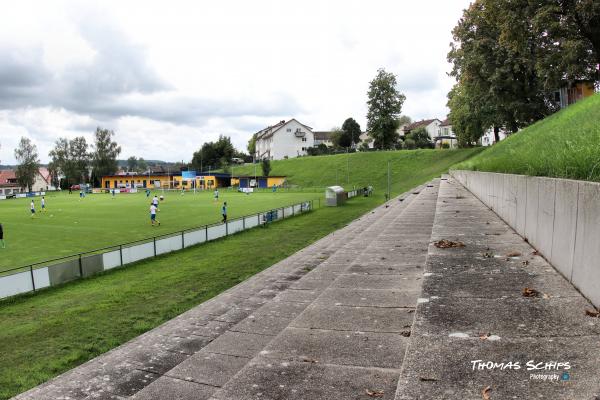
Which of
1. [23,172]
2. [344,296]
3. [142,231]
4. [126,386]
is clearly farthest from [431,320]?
[23,172]

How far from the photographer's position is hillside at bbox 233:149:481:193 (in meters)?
79.8

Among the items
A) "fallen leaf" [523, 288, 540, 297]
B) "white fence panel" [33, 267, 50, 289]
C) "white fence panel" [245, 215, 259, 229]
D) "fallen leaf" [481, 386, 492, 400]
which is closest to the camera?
"fallen leaf" [481, 386, 492, 400]

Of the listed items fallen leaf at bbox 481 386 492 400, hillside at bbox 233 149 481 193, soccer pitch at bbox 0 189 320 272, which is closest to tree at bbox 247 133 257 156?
hillside at bbox 233 149 481 193

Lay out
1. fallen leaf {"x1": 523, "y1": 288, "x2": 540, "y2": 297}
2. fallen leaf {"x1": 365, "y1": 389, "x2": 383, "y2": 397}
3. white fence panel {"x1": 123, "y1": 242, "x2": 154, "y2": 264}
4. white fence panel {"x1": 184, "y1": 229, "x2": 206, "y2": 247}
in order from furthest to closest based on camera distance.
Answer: white fence panel {"x1": 184, "y1": 229, "x2": 206, "y2": 247}
white fence panel {"x1": 123, "y1": 242, "x2": 154, "y2": 264}
fallen leaf {"x1": 523, "y1": 288, "x2": 540, "y2": 297}
fallen leaf {"x1": 365, "y1": 389, "x2": 383, "y2": 397}

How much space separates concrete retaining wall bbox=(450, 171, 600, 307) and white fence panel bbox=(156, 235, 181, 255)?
18.3 m

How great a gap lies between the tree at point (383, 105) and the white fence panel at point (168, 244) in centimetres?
8309

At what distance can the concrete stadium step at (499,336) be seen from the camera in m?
2.92

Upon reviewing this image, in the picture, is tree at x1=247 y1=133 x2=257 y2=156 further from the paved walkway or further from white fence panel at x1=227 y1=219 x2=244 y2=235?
the paved walkway

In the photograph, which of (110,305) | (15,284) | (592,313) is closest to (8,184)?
(15,284)

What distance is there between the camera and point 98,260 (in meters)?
19.2

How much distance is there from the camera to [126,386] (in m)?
7.00

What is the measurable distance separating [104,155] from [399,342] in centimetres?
13870

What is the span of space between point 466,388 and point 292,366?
6.44 ft

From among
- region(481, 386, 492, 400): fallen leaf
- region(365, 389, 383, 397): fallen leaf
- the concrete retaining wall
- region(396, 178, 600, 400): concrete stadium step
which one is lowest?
region(365, 389, 383, 397): fallen leaf
